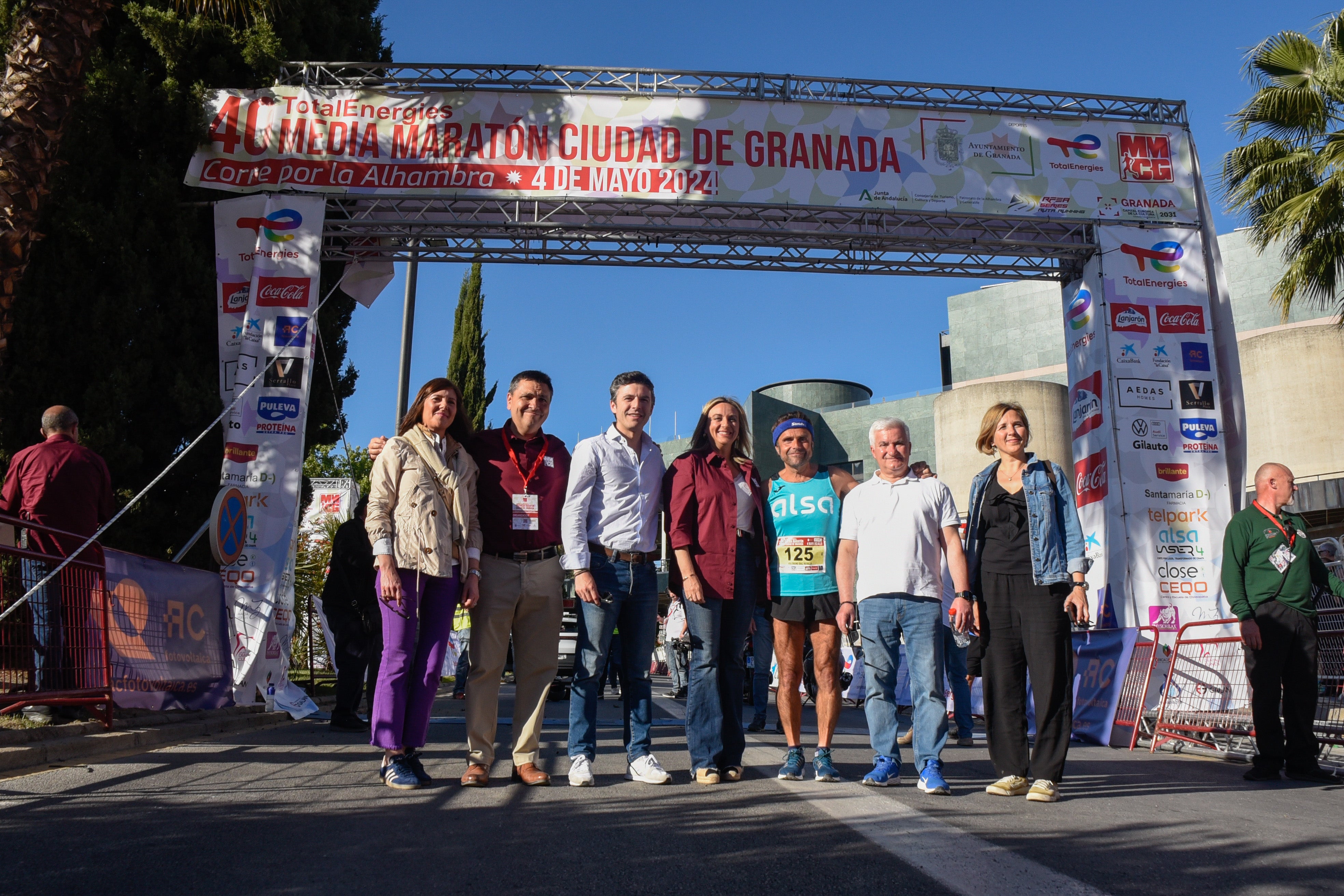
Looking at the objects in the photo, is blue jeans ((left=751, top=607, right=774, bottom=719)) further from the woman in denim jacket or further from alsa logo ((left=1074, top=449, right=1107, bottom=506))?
alsa logo ((left=1074, top=449, right=1107, bottom=506))

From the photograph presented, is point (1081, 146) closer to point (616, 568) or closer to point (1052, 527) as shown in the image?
point (1052, 527)

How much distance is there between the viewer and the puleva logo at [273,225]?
1096 centimetres

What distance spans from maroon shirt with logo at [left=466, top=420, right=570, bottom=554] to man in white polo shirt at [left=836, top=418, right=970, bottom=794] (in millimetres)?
1493

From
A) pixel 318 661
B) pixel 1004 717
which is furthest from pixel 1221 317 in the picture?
pixel 318 661

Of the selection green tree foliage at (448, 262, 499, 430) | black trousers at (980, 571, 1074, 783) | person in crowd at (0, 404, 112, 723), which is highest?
green tree foliage at (448, 262, 499, 430)

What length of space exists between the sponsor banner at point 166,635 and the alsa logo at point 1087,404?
9.46 metres

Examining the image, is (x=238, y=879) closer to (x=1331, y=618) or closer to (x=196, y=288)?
(x=1331, y=618)

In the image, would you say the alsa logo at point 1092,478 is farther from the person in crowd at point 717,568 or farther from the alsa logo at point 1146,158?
the person in crowd at point 717,568

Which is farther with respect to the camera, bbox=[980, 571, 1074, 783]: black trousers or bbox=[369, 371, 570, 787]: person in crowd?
bbox=[369, 371, 570, 787]: person in crowd

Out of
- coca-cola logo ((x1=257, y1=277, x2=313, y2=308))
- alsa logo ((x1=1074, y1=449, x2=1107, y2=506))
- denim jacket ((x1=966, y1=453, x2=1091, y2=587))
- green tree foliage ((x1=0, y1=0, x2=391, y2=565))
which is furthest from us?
alsa logo ((x1=1074, y1=449, x2=1107, y2=506))

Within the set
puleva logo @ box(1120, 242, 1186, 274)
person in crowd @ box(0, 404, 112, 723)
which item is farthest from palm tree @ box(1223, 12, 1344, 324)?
person in crowd @ box(0, 404, 112, 723)

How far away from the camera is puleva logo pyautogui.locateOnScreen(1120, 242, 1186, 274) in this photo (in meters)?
12.0

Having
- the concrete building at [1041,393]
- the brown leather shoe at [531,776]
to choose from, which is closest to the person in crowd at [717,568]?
the brown leather shoe at [531,776]

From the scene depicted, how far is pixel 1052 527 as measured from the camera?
15.8 ft
